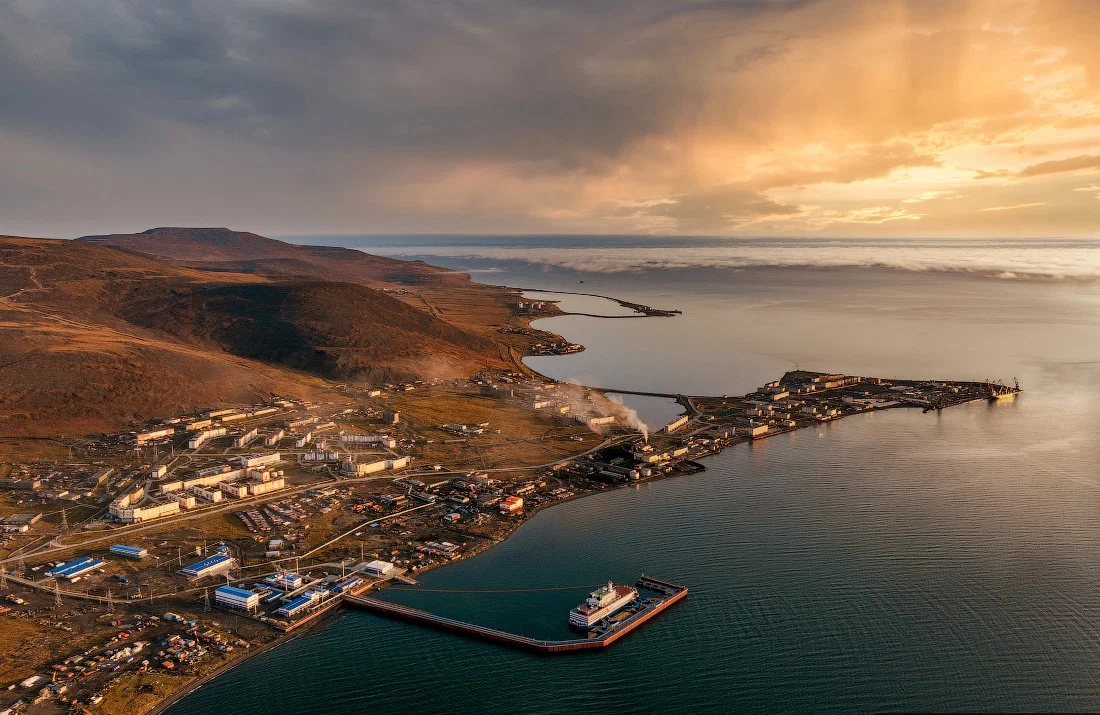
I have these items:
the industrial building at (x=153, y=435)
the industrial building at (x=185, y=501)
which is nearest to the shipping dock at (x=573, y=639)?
the industrial building at (x=185, y=501)

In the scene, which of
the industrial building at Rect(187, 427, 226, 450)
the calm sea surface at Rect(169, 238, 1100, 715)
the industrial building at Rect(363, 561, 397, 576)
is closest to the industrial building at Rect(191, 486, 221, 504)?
the industrial building at Rect(187, 427, 226, 450)

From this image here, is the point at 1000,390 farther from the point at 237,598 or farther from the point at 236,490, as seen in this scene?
the point at 237,598

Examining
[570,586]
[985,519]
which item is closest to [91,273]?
[570,586]

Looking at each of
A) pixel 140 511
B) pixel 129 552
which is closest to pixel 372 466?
pixel 140 511

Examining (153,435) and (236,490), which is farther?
(153,435)

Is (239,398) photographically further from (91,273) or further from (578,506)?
(91,273)

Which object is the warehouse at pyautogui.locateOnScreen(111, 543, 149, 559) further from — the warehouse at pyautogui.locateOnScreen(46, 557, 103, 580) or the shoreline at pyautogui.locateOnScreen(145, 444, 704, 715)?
the shoreline at pyautogui.locateOnScreen(145, 444, 704, 715)
